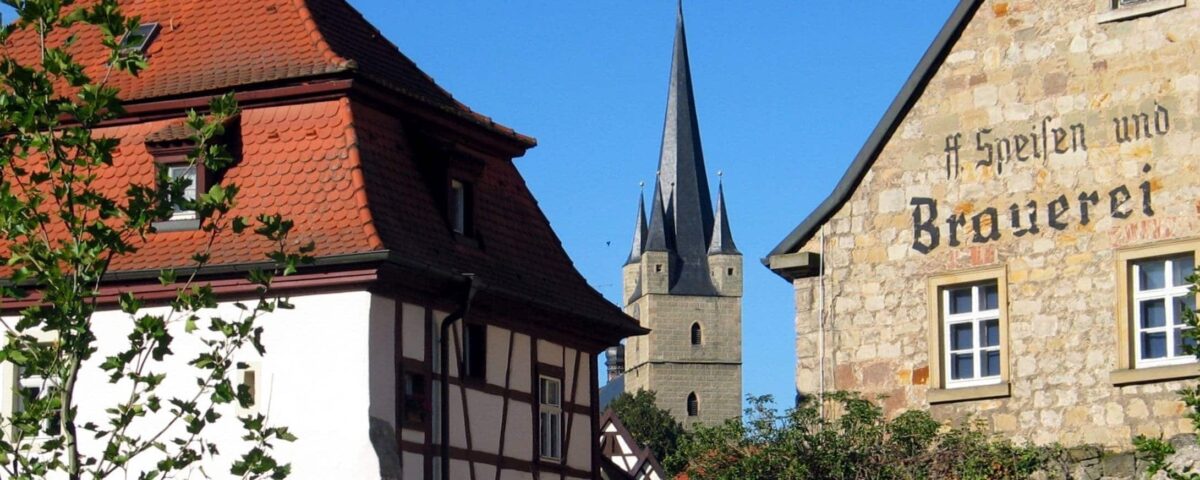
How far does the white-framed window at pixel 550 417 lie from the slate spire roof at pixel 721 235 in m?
105

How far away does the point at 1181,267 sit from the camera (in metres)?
18.7

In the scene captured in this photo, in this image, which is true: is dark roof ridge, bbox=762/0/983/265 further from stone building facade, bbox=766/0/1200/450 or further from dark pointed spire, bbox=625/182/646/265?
dark pointed spire, bbox=625/182/646/265

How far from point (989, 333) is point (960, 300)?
0.41m

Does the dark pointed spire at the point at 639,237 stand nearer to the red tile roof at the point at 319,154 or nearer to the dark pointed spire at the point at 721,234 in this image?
the dark pointed spire at the point at 721,234

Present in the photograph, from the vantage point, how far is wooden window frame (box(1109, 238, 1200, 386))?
1845 cm

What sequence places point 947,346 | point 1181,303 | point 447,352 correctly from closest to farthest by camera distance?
point 1181,303 → point 947,346 → point 447,352

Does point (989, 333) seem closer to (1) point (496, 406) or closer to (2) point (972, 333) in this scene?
(2) point (972, 333)

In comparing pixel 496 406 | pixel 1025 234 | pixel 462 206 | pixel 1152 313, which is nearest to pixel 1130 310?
pixel 1152 313

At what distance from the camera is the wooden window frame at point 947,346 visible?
19594 mm

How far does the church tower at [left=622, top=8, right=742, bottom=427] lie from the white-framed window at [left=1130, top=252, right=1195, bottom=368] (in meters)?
110

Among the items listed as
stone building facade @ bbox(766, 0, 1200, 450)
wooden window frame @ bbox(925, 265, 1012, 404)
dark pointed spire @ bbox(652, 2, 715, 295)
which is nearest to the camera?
stone building facade @ bbox(766, 0, 1200, 450)

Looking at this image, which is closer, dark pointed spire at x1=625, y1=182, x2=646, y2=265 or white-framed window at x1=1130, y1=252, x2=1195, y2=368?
white-framed window at x1=1130, y1=252, x2=1195, y2=368

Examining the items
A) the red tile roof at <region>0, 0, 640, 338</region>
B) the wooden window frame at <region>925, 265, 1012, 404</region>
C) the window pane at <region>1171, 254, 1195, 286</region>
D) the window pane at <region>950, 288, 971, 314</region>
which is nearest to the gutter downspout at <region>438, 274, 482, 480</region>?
the red tile roof at <region>0, 0, 640, 338</region>

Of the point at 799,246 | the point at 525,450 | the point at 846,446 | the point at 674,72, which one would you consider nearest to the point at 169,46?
the point at 525,450
